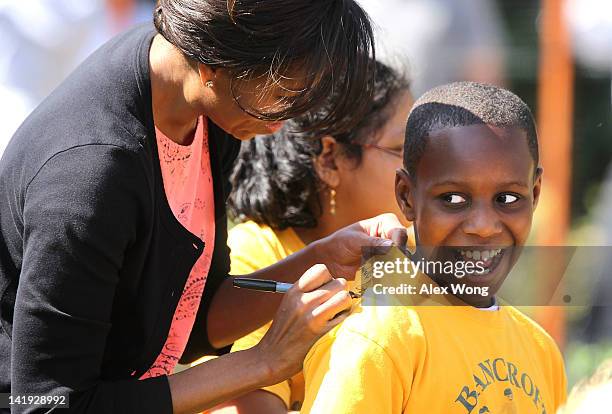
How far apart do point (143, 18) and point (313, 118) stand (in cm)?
238

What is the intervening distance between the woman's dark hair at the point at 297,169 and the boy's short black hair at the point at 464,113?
0.63 meters

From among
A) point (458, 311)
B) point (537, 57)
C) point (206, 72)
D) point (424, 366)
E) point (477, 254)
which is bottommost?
point (424, 366)

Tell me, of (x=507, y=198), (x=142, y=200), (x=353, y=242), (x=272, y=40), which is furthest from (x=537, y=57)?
(x=142, y=200)

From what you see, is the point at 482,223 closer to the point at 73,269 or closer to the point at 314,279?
the point at 314,279

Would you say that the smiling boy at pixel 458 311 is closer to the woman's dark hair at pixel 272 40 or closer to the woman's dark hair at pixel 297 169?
the woman's dark hair at pixel 272 40

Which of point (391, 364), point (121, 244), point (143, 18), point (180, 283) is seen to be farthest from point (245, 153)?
point (143, 18)

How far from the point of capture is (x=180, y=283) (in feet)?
6.72

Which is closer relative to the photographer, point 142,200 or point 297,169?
point 142,200

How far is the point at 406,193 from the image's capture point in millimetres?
2004

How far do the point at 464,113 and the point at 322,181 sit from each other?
84cm

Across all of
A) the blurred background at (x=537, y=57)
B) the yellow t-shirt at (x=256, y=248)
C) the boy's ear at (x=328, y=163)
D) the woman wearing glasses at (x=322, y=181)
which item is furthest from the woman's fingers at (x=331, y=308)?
the blurred background at (x=537, y=57)

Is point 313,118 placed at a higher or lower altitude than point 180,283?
higher

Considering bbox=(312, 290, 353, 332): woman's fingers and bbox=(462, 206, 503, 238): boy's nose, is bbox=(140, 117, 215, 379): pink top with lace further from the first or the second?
bbox=(462, 206, 503, 238): boy's nose

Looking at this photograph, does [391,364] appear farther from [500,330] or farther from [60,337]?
[60,337]
